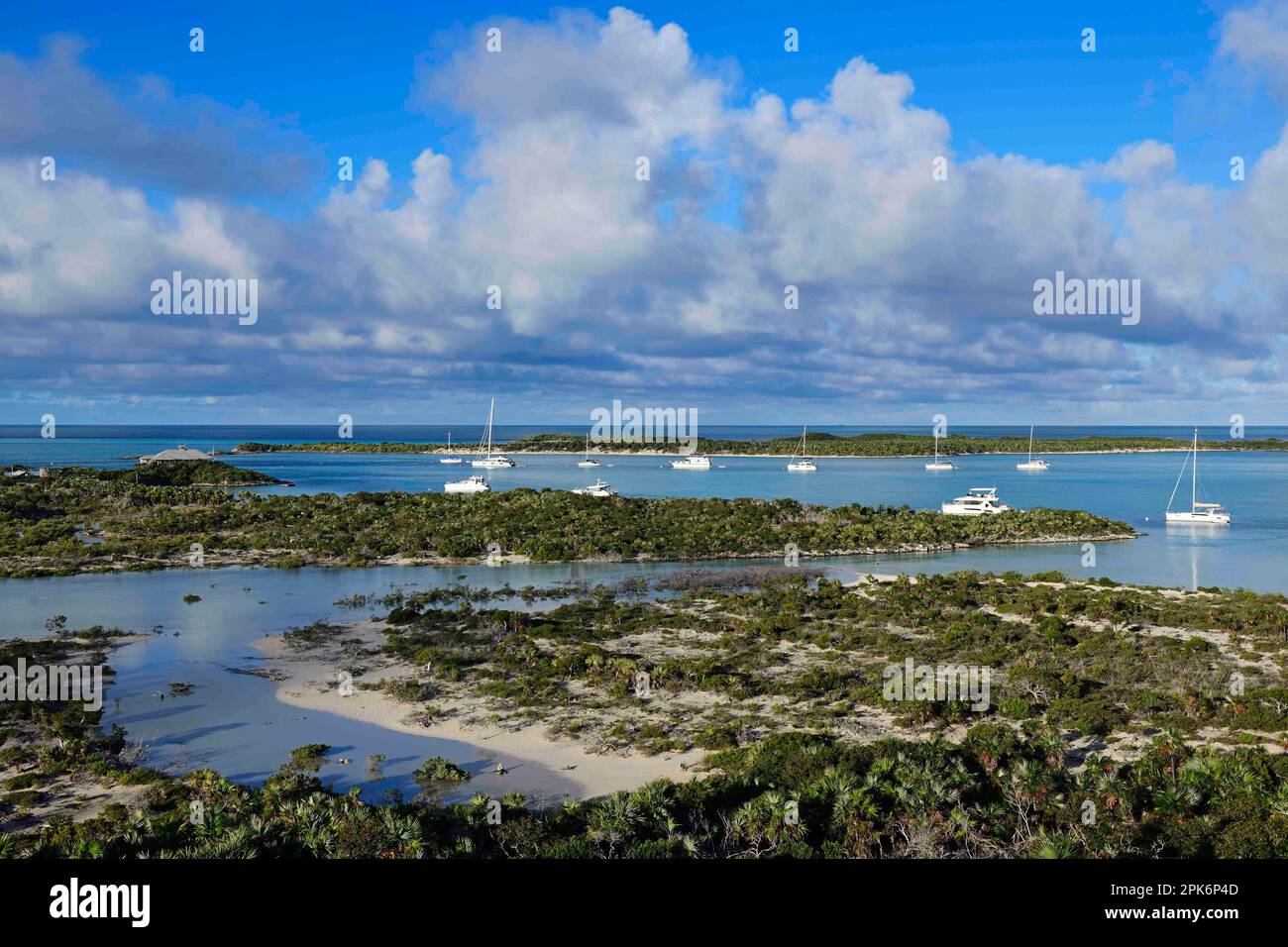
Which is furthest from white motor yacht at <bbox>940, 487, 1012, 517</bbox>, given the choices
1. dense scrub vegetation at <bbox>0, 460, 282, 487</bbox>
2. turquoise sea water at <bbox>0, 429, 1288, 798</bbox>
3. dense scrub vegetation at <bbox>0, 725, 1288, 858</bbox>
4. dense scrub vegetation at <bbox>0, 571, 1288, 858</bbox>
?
dense scrub vegetation at <bbox>0, 460, 282, 487</bbox>

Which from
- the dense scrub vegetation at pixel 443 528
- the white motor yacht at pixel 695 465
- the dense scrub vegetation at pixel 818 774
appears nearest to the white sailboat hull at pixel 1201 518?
the dense scrub vegetation at pixel 443 528

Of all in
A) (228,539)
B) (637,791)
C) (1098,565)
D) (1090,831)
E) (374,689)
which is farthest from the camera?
(228,539)

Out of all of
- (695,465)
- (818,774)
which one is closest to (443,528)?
(818,774)

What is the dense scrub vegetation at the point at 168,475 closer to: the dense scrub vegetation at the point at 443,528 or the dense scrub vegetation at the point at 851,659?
the dense scrub vegetation at the point at 443,528
